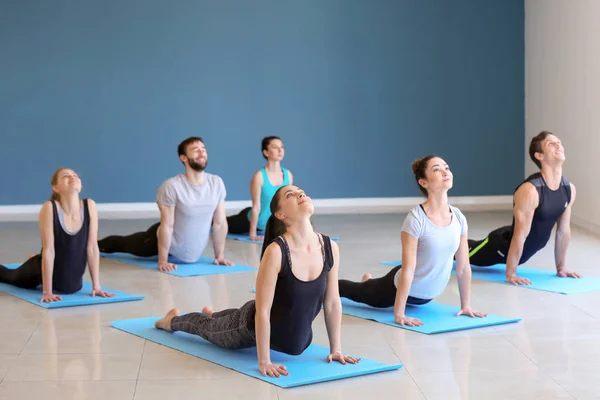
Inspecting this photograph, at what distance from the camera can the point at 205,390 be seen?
10.9ft

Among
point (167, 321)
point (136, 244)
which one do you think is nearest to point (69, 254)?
point (167, 321)

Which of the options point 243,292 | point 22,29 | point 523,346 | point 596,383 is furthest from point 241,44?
point 596,383

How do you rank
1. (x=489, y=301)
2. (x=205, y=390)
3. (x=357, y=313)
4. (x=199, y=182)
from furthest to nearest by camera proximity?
(x=199, y=182) < (x=489, y=301) < (x=357, y=313) < (x=205, y=390)

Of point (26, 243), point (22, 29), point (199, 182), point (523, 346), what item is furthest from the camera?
point (22, 29)

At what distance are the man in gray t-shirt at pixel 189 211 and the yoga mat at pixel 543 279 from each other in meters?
1.62

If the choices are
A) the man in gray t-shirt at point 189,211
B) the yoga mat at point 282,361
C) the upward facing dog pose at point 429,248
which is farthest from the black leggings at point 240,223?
the yoga mat at point 282,361

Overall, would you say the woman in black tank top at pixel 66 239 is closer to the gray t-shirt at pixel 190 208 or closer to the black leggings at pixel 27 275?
the black leggings at pixel 27 275

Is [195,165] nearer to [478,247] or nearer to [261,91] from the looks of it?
[478,247]

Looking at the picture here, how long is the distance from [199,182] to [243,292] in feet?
3.68

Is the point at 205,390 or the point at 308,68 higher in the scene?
the point at 308,68

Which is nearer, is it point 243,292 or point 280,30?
point 243,292

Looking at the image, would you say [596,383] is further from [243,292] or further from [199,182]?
[199,182]

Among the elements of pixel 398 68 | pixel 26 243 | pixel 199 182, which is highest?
pixel 398 68

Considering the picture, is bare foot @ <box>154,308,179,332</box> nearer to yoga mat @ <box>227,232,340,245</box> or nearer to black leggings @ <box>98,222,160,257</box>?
black leggings @ <box>98,222,160,257</box>
